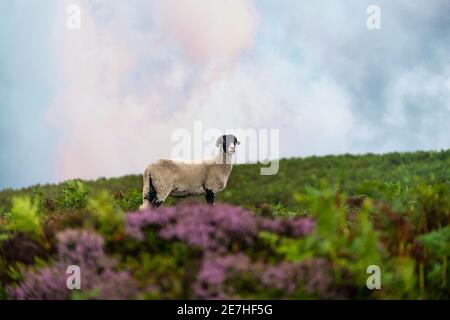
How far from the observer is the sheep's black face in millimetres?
13109

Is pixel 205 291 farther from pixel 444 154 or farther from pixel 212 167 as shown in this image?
pixel 444 154

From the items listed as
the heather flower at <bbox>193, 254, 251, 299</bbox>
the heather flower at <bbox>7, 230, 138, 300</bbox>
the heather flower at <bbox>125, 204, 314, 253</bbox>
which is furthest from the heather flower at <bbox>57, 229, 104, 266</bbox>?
the heather flower at <bbox>193, 254, 251, 299</bbox>

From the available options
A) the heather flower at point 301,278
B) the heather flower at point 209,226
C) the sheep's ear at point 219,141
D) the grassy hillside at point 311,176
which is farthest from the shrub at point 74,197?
the heather flower at point 301,278

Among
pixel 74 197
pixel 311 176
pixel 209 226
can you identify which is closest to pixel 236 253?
pixel 209 226

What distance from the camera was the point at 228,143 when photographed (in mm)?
13133

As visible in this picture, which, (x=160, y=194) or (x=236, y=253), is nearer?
(x=236, y=253)

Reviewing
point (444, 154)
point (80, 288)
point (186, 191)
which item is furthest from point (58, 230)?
point (444, 154)

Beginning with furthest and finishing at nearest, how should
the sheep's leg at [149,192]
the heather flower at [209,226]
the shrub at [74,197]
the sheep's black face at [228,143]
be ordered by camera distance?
the shrub at [74,197]
the sheep's leg at [149,192]
the sheep's black face at [228,143]
the heather flower at [209,226]

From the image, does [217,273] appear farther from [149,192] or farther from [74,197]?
[74,197]

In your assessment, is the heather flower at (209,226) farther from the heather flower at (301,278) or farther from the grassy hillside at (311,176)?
the grassy hillside at (311,176)

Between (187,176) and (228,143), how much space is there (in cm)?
108

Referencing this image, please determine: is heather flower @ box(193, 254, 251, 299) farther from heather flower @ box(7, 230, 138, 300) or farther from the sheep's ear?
the sheep's ear

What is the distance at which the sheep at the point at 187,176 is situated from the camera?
13242mm
